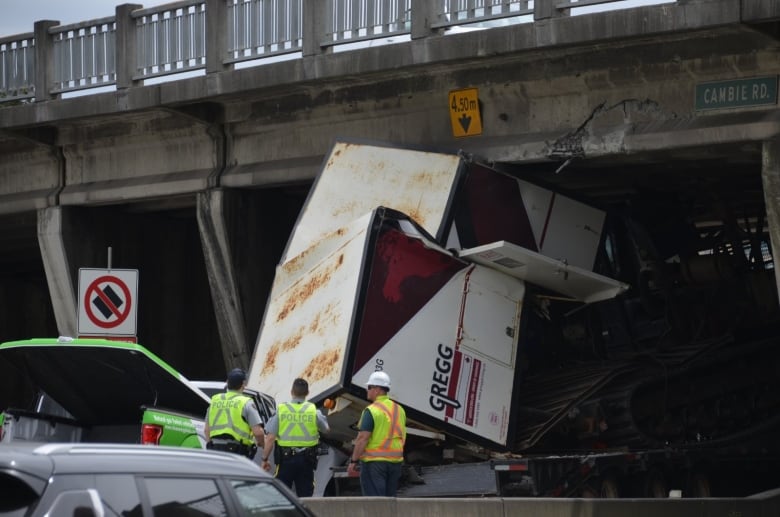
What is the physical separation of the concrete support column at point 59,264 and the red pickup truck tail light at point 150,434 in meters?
10.7

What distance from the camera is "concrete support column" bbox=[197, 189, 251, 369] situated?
20688 mm

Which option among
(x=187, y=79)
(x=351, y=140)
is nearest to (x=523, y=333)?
(x=351, y=140)

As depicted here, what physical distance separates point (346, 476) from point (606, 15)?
525 cm

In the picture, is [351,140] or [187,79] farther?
[187,79]

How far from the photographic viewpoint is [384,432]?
12.2 meters

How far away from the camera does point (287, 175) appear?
19.6 metres

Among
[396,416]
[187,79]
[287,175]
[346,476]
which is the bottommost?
[346,476]

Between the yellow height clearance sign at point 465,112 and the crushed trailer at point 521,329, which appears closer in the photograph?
the crushed trailer at point 521,329

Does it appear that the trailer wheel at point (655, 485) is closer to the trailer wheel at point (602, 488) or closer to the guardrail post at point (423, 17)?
the trailer wheel at point (602, 488)

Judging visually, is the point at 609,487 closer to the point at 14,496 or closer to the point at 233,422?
the point at 233,422

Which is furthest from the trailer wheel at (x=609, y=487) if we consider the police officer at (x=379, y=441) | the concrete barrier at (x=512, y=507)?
the police officer at (x=379, y=441)

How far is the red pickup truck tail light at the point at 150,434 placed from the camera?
12023 millimetres

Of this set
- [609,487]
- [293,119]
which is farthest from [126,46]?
[609,487]

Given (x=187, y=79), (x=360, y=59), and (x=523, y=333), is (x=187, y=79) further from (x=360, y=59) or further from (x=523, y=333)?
(x=523, y=333)
